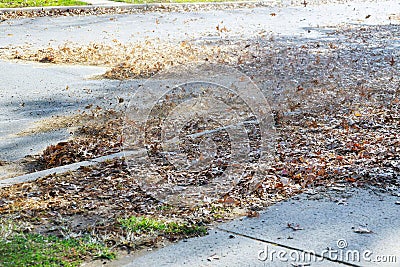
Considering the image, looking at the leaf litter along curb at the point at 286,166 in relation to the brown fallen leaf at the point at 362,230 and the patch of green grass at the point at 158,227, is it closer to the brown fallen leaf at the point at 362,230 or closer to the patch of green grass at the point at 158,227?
the patch of green grass at the point at 158,227

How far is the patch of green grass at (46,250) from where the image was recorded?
365cm

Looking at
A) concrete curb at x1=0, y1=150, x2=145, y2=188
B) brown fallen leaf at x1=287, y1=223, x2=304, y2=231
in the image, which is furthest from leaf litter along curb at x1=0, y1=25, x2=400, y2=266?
brown fallen leaf at x1=287, y1=223, x2=304, y2=231

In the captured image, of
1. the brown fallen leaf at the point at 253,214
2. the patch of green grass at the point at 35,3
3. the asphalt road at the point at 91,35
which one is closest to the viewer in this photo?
the brown fallen leaf at the point at 253,214

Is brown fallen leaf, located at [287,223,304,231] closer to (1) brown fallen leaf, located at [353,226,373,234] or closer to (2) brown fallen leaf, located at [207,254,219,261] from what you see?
(1) brown fallen leaf, located at [353,226,373,234]

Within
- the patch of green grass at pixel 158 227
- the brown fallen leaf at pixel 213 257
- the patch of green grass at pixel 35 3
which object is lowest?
the brown fallen leaf at pixel 213 257

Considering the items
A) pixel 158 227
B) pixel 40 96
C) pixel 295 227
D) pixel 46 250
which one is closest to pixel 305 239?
pixel 295 227

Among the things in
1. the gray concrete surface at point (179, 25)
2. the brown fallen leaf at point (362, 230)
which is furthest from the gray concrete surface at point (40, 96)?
the brown fallen leaf at point (362, 230)

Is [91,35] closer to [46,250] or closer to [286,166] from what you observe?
[286,166]
